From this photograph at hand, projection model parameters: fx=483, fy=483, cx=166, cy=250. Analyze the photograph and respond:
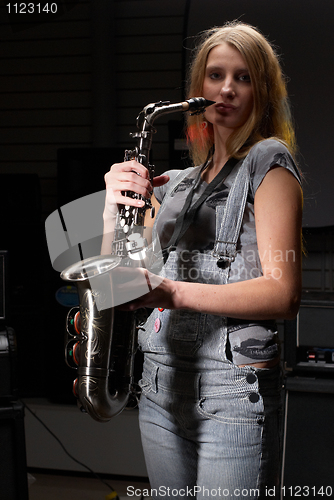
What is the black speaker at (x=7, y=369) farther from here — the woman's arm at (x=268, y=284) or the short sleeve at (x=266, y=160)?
the short sleeve at (x=266, y=160)

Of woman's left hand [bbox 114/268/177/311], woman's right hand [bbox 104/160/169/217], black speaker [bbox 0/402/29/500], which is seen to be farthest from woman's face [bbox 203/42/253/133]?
black speaker [bbox 0/402/29/500]

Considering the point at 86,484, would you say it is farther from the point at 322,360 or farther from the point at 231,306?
the point at 231,306

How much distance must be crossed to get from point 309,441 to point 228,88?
164 centimetres

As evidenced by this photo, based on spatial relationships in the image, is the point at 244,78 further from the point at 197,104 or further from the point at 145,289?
the point at 145,289

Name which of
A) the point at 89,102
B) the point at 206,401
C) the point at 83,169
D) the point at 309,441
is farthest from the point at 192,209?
the point at 89,102

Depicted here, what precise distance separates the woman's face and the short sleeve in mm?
146

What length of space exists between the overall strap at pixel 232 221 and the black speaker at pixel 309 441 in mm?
1291

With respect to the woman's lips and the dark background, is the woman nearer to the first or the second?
the woman's lips

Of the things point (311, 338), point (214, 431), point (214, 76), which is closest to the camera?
point (214, 431)

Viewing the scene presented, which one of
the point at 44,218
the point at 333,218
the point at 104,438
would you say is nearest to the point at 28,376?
the point at 104,438

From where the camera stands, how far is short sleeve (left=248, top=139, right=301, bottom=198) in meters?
1.11

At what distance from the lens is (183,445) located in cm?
118

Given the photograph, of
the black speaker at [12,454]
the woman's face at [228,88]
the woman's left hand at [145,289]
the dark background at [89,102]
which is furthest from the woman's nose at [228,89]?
the dark background at [89,102]

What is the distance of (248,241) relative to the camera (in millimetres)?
1179
